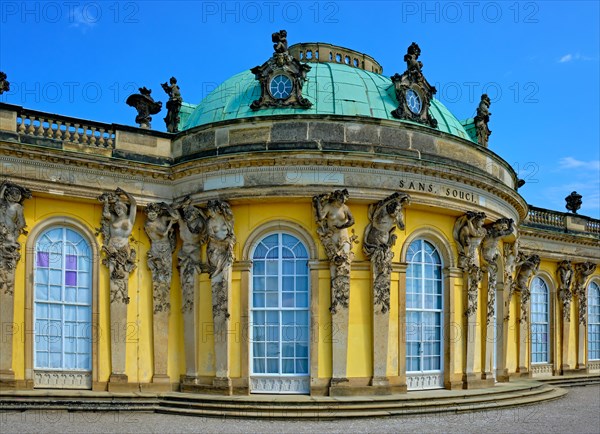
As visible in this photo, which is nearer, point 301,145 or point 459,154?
point 301,145

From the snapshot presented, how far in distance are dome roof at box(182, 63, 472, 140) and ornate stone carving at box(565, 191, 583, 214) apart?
11813 millimetres

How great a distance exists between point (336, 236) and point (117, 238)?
18.8ft

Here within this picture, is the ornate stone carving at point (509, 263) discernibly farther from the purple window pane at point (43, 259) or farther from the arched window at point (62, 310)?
the purple window pane at point (43, 259)

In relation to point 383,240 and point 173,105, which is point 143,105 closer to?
point 173,105

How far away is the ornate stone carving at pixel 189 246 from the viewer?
1909 cm

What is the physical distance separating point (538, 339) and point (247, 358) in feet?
49.7

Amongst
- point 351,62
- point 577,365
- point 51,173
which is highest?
point 351,62

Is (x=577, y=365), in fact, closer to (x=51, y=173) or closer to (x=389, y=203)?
(x=389, y=203)

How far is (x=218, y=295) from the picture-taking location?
1861 cm

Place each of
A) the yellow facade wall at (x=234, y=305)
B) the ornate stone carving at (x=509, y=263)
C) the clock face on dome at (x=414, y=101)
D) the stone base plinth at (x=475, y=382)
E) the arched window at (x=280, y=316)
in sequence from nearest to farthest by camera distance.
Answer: the yellow facade wall at (x=234, y=305) → the arched window at (x=280, y=316) → the stone base plinth at (x=475, y=382) → the clock face on dome at (x=414, y=101) → the ornate stone carving at (x=509, y=263)

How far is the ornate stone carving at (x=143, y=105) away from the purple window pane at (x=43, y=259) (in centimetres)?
475

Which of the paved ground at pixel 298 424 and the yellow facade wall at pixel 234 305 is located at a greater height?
the yellow facade wall at pixel 234 305

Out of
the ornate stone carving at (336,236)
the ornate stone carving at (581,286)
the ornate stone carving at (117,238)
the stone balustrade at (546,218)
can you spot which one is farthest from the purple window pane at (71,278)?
the ornate stone carving at (581,286)

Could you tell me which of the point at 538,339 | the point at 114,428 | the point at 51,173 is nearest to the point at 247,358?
the point at 114,428
